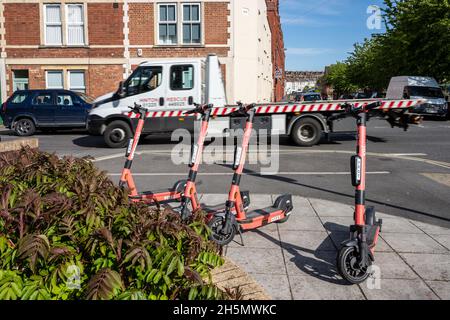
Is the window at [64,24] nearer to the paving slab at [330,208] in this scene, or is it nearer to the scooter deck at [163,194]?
the scooter deck at [163,194]

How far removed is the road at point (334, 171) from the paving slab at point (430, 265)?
1.45 m

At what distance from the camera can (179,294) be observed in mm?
2549

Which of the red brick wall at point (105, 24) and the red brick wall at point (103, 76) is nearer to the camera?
the red brick wall at point (105, 24)

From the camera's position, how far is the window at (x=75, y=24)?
22641 millimetres

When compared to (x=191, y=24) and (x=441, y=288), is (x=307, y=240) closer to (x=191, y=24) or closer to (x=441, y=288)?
(x=441, y=288)

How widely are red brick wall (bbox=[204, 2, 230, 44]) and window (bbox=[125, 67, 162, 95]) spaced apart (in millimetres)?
9444

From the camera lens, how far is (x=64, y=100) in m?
17.8

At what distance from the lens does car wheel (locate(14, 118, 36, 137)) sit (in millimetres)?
17516

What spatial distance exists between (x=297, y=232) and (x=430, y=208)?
2567 millimetres

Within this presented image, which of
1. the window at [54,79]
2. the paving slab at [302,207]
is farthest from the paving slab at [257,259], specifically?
the window at [54,79]

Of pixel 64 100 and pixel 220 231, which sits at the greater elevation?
pixel 64 100

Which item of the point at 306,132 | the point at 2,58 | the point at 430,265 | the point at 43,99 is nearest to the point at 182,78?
the point at 306,132

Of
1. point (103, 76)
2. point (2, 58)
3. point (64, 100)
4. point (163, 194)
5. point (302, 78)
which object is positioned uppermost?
point (302, 78)

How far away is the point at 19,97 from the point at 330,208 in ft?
50.1
